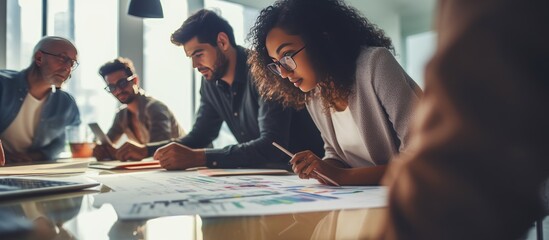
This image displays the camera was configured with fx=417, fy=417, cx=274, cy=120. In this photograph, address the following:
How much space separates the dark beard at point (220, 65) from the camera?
5.95ft

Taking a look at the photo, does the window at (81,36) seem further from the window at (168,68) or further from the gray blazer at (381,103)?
the gray blazer at (381,103)

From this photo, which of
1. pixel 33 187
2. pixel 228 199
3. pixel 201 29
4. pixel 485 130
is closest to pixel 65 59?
pixel 201 29

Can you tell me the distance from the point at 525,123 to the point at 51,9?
3.13 m

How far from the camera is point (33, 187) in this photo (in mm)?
721

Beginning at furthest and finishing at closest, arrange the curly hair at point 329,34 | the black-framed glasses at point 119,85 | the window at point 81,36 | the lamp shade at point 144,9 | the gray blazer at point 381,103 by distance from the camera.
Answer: the window at point 81,36, the black-framed glasses at point 119,85, the lamp shade at point 144,9, the curly hair at point 329,34, the gray blazer at point 381,103

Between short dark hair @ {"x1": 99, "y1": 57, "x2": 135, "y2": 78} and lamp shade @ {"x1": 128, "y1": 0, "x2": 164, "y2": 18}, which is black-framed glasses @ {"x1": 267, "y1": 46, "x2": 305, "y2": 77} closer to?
lamp shade @ {"x1": 128, "y1": 0, "x2": 164, "y2": 18}

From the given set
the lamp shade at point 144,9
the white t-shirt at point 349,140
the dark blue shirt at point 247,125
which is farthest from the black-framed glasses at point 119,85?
the white t-shirt at point 349,140

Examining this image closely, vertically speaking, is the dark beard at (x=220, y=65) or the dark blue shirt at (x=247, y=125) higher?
the dark beard at (x=220, y=65)

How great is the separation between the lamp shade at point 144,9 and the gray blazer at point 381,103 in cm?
138

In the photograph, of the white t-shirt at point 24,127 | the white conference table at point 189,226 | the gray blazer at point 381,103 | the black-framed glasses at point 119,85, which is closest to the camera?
→ the white conference table at point 189,226

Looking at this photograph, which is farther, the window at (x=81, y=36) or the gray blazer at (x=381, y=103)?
the window at (x=81, y=36)

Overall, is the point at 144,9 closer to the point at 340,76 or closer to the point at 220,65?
the point at 220,65

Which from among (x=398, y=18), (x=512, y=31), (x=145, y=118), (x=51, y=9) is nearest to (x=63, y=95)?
(x=145, y=118)

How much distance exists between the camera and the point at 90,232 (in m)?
0.42
